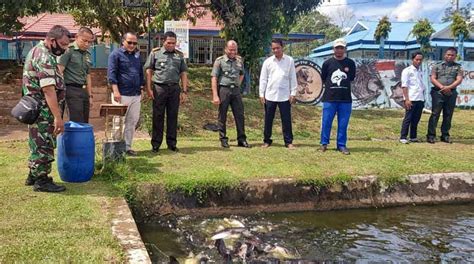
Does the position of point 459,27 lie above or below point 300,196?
above

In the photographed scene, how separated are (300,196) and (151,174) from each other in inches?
76.0

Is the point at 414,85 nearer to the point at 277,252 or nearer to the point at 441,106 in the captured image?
the point at 441,106

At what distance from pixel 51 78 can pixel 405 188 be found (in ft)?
15.4

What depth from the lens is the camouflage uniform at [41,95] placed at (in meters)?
4.83

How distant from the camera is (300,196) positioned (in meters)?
6.18

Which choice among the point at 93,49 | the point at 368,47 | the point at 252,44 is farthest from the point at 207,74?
the point at 368,47

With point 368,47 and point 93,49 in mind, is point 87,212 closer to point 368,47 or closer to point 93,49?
point 93,49

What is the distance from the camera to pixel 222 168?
6.55 m

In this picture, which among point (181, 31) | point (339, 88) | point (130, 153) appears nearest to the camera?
point (130, 153)

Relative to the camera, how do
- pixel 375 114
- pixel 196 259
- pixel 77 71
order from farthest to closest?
pixel 375 114
pixel 77 71
pixel 196 259

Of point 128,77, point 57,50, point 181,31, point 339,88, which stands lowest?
point 339,88

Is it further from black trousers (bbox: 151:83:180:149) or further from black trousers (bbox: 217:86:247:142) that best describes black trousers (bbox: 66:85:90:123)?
black trousers (bbox: 217:86:247:142)

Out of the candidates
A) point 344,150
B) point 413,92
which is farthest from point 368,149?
point 413,92

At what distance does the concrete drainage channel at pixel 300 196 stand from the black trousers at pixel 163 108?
193 centimetres
